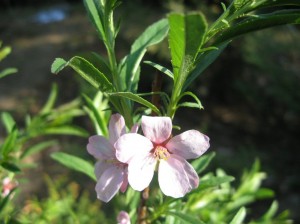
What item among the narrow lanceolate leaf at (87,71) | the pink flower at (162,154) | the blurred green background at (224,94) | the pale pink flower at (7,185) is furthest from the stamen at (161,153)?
the blurred green background at (224,94)

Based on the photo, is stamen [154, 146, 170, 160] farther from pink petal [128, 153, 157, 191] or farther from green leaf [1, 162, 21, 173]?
green leaf [1, 162, 21, 173]

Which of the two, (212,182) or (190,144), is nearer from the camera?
(190,144)

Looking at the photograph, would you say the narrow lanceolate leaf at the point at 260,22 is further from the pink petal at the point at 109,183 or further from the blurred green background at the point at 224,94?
the blurred green background at the point at 224,94

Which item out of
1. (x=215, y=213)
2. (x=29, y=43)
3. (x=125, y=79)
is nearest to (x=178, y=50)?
(x=125, y=79)

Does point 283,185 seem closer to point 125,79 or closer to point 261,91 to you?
point 261,91

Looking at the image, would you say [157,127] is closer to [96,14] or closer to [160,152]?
[160,152]

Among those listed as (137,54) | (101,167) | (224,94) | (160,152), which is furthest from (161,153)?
(224,94)

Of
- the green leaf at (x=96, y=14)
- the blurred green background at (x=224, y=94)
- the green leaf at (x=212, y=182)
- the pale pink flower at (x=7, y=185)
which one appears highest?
the green leaf at (x=96, y=14)

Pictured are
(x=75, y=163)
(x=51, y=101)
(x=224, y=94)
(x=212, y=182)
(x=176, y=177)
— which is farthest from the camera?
(x=224, y=94)
